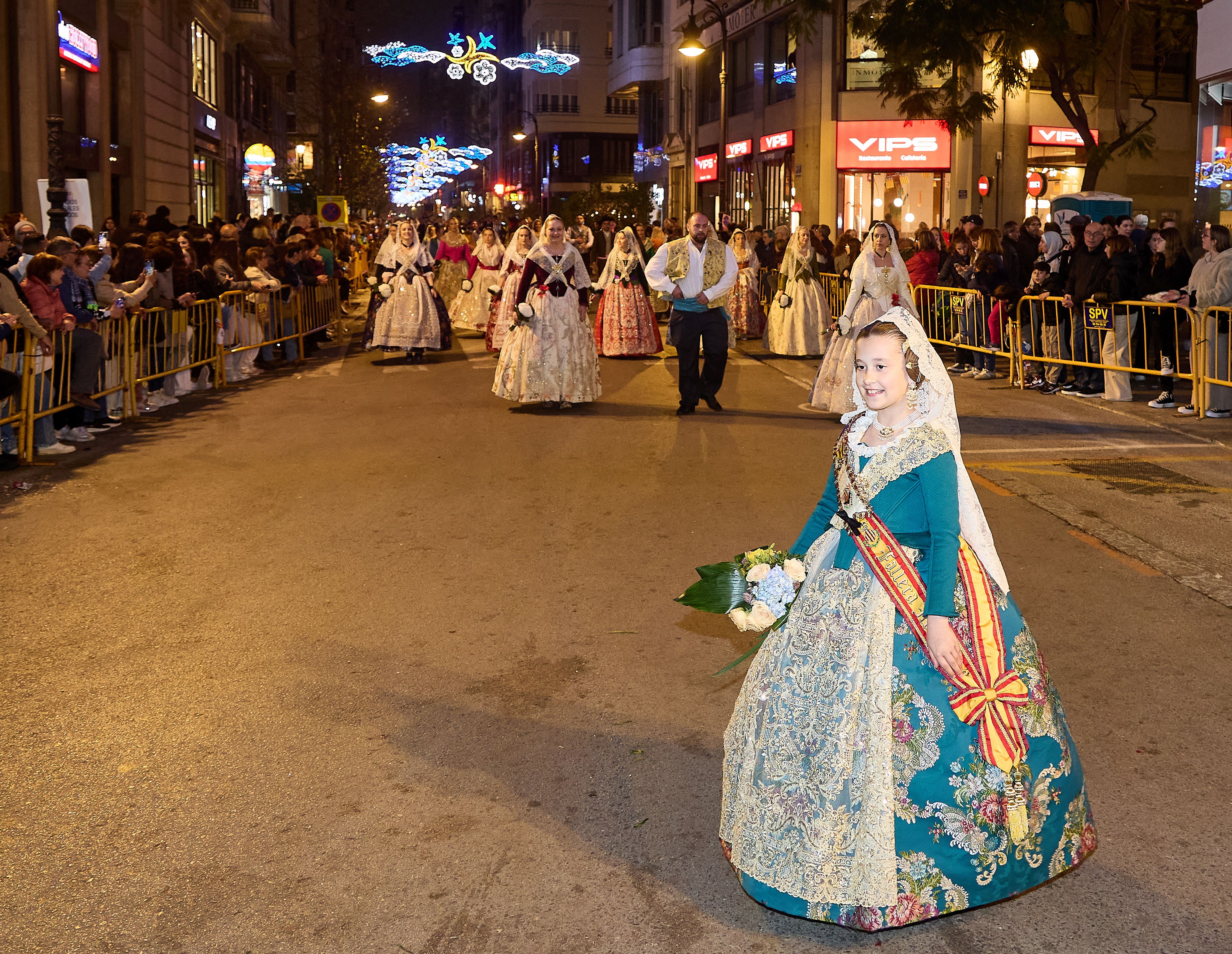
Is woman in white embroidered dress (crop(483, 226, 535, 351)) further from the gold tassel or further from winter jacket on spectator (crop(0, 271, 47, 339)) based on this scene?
the gold tassel

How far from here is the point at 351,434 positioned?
1241 centimetres

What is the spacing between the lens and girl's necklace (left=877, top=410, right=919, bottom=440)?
3670 millimetres

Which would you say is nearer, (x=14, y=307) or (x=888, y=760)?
(x=888, y=760)

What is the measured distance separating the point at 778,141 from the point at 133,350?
28.1 metres

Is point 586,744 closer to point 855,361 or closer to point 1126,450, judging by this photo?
point 855,361

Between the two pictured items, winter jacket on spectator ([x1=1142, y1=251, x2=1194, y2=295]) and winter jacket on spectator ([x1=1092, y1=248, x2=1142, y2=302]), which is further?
winter jacket on spectator ([x1=1142, y1=251, x2=1194, y2=295])

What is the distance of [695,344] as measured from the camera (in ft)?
43.0

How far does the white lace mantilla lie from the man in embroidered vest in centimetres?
947

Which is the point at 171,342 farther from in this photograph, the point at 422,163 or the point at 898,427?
the point at 422,163

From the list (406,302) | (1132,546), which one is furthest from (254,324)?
(1132,546)

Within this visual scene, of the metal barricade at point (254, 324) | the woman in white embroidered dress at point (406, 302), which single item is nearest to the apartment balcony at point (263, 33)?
the metal barricade at point (254, 324)

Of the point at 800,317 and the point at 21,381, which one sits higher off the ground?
the point at 800,317

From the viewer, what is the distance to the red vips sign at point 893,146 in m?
34.5

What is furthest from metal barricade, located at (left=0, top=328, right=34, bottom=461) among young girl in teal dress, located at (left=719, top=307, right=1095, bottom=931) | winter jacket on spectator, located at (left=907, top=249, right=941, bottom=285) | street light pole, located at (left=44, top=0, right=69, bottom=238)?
winter jacket on spectator, located at (left=907, top=249, right=941, bottom=285)
